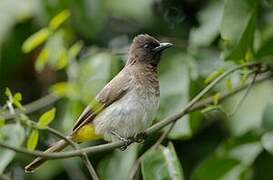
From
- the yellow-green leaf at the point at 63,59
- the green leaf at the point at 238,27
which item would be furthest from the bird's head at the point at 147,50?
the green leaf at the point at 238,27

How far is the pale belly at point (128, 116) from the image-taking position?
435 cm

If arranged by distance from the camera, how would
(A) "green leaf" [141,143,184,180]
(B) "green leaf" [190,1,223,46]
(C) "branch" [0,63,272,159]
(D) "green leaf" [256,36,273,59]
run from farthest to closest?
(B) "green leaf" [190,1,223,46] → (D) "green leaf" [256,36,273,59] → (A) "green leaf" [141,143,184,180] → (C) "branch" [0,63,272,159]

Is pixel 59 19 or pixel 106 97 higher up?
pixel 59 19

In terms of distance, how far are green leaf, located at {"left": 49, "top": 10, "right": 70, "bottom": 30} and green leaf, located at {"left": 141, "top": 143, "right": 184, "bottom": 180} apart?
1109mm

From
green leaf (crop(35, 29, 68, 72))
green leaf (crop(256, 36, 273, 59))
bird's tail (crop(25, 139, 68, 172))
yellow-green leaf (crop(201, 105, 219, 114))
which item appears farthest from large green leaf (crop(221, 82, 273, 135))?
bird's tail (crop(25, 139, 68, 172))

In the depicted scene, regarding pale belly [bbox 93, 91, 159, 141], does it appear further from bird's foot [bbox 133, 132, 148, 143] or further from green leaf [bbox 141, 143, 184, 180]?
green leaf [bbox 141, 143, 184, 180]

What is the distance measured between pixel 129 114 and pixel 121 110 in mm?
57

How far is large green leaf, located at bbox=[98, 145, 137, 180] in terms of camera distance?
4.74 m

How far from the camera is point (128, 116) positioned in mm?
4402

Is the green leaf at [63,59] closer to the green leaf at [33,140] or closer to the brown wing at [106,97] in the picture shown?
the brown wing at [106,97]

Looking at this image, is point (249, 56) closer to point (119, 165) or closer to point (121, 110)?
point (121, 110)

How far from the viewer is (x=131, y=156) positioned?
481 centimetres

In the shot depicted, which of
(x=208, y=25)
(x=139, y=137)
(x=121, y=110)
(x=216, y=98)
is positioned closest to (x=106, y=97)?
(x=121, y=110)

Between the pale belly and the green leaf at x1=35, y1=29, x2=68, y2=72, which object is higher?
the green leaf at x1=35, y1=29, x2=68, y2=72
